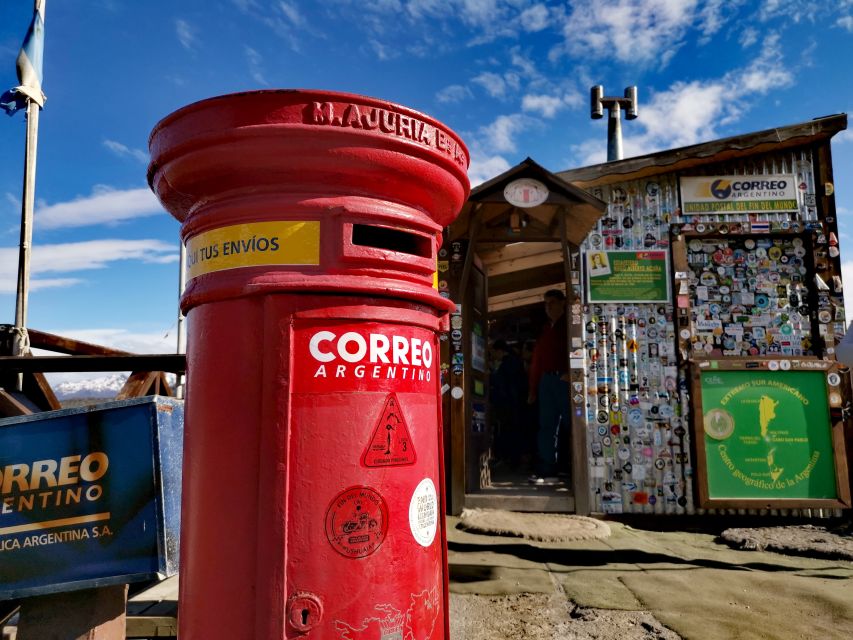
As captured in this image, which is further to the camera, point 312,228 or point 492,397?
point 492,397

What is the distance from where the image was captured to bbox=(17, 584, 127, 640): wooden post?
2326 mm

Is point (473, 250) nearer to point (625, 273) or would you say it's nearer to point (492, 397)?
point (625, 273)

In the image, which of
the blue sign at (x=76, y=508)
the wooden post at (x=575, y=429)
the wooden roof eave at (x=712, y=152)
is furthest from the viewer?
the wooden roof eave at (x=712, y=152)

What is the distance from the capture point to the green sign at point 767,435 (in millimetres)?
6867

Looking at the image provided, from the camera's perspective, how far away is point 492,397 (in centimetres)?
1008

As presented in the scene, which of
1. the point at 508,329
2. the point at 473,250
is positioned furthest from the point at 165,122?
the point at 508,329

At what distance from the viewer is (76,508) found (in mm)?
2281

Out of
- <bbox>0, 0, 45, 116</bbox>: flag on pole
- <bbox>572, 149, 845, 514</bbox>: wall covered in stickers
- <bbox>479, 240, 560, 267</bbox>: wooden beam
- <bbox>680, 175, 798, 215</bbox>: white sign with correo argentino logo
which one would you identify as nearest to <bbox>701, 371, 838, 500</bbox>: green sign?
<bbox>572, 149, 845, 514</bbox>: wall covered in stickers

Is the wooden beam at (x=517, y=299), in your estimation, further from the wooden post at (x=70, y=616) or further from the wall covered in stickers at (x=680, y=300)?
the wooden post at (x=70, y=616)

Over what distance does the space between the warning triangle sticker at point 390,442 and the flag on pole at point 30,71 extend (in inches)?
210

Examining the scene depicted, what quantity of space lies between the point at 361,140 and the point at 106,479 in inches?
63.7

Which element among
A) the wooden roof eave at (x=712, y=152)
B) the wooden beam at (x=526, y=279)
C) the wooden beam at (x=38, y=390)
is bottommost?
the wooden beam at (x=38, y=390)

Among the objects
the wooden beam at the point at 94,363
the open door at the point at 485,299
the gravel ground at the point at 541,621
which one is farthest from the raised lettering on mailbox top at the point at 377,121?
the open door at the point at 485,299

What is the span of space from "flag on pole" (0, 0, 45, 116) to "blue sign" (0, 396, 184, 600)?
→ 4.29 meters
